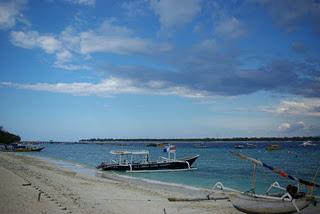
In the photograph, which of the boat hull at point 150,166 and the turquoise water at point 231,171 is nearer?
the turquoise water at point 231,171

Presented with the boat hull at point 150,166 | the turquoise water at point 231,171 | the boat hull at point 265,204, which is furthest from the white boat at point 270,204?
the boat hull at point 150,166

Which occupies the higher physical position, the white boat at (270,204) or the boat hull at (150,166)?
the white boat at (270,204)

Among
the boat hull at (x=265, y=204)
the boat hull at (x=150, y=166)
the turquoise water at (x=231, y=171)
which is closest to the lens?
the boat hull at (x=265, y=204)

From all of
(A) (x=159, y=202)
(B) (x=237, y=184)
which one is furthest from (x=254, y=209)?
(B) (x=237, y=184)

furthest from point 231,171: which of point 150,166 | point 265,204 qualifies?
point 265,204

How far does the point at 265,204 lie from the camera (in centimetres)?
1328

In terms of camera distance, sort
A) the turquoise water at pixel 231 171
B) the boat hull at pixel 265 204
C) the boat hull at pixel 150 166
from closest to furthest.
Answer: the boat hull at pixel 265 204
the turquoise water at pixel 231 171
the boat hull at pixel 150 166

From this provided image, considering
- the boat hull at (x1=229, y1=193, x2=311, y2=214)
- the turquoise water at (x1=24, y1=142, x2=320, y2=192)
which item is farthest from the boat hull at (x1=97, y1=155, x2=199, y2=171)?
the boat hull at (x1=229, y1=193, x2=311, y2=214)

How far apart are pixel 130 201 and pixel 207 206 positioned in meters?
3.59

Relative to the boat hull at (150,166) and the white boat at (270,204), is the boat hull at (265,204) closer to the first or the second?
the white boat at (270,204)

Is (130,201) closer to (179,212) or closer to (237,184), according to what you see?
(179,212)

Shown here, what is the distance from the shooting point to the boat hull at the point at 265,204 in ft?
43.6

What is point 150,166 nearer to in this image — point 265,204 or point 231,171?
point 231,171

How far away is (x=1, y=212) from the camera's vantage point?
38.0ft
